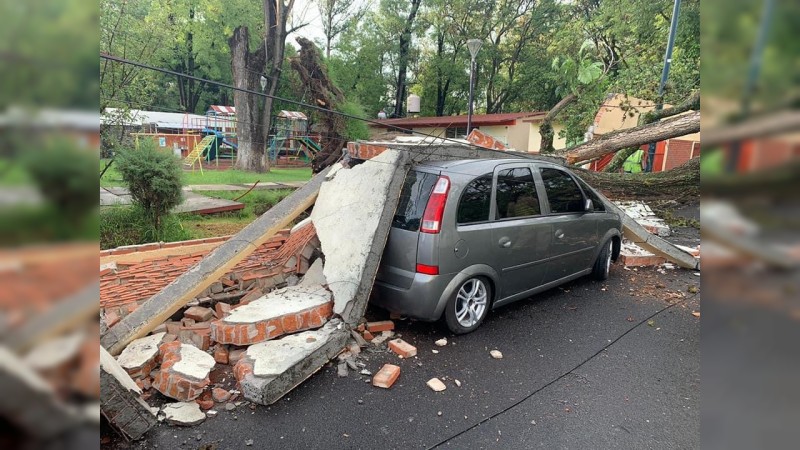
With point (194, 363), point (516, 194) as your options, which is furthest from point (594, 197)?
point (194, 363)

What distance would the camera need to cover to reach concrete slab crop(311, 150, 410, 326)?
3.95 metres

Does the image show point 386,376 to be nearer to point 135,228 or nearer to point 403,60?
point 135,228

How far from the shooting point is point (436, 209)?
389cm

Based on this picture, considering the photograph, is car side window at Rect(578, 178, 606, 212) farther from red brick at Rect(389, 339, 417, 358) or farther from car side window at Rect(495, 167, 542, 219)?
red brick at Rect(389, 339, 417, 358)

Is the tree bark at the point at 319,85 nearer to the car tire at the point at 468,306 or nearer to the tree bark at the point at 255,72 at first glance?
the tree bark at the point at 255,72

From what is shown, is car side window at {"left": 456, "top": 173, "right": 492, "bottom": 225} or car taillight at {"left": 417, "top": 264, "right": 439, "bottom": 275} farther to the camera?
car side window at {"left": 456, "top": 173, "right": 492, "bottom": 225}

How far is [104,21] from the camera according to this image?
693cm

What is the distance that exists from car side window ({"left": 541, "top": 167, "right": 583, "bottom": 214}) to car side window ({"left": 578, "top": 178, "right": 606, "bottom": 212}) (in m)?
0.22

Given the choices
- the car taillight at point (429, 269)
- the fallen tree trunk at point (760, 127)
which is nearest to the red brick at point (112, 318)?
the car taillight at point (429, 269)

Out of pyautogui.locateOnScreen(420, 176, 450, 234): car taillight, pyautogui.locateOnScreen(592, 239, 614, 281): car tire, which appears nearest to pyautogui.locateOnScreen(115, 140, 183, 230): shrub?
pyautogui.locateOnScreen(420, 176, 450, 234): car taillight

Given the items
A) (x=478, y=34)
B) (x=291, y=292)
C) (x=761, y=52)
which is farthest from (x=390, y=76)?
(x=761, y=52)

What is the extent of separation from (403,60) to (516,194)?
25.4m

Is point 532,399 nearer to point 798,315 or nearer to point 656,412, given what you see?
point 656,412

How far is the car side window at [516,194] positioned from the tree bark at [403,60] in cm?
2515
